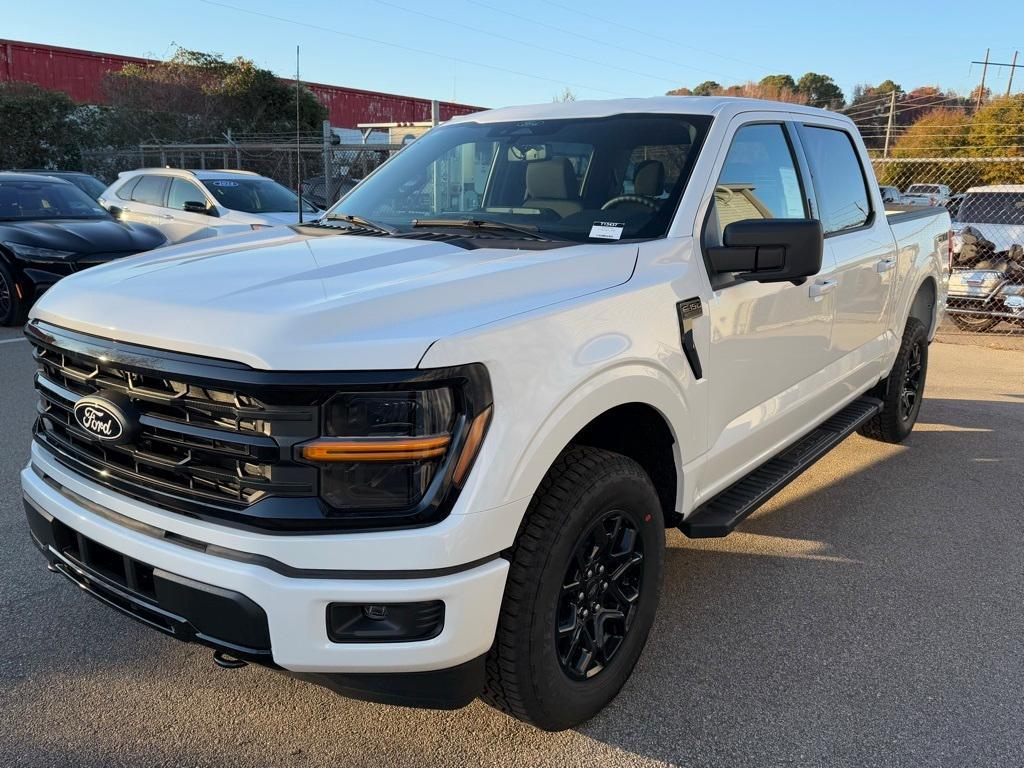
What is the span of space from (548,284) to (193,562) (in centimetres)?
121

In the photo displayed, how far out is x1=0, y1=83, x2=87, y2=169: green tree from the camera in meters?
24.6

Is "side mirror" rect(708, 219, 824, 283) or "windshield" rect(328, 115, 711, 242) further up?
"windshield" rect(328, 115, 711, 242)

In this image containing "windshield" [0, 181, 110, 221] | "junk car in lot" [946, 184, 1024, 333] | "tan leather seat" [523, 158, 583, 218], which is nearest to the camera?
"tan leather seat" [523, 158, 583, 218]

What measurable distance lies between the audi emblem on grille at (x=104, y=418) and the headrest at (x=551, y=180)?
1796 mm

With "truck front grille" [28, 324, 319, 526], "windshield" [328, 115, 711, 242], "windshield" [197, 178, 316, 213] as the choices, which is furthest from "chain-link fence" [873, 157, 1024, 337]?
"truck front grille" [28, 324, 319, 526]

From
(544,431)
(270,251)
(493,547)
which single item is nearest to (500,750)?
(493,547)

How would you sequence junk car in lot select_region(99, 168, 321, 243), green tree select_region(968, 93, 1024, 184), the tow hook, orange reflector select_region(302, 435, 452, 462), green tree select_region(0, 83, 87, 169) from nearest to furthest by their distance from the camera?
orange reflector select_region(302, 435, 452, 462), the tow hook, junk car in lot select_region(99, 168, 321, 243), green tree select_region(968, 93, 1024, 184), green tree select_region(0, 83, 87, 169)

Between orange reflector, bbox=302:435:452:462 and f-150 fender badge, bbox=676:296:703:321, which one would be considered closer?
orange reflector, bbox=302:435:452:462

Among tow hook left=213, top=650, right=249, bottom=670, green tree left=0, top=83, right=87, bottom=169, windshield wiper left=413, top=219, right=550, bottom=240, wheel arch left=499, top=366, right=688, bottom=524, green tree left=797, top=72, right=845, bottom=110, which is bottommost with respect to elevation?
tow hook left=213, top=650, right=249, bottom=670

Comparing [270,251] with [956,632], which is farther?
[956,632]

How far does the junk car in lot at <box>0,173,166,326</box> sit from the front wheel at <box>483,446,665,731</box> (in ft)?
25.9

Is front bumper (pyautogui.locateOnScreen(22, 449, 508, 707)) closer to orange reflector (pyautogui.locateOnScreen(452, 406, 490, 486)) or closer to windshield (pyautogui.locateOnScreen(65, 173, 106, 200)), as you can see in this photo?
orange reflector (pyautogui.locateOnScreen(452, 406, 490, 486))

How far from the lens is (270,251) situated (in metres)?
2.80

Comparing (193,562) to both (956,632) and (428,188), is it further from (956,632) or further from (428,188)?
(956,632)
